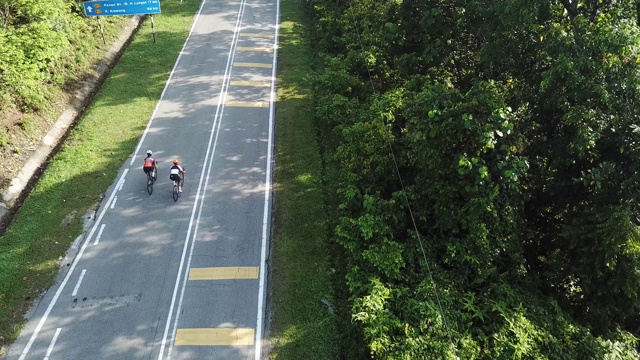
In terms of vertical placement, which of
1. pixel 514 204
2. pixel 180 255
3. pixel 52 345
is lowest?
pixel 52 345

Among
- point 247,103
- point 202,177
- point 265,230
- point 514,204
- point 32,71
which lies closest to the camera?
point 514,204

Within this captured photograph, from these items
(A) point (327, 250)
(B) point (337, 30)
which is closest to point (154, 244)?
(A) point (327, 250)

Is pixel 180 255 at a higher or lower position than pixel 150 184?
lower

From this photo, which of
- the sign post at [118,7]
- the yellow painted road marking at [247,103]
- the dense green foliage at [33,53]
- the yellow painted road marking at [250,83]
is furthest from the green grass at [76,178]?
the yellow painted road marking at [250,83]

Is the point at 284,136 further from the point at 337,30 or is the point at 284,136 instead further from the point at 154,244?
the point at 337,30

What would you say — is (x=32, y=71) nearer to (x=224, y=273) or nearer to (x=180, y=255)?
(x=180, y=255)

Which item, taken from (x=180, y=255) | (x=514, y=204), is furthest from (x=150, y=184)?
(x=514, y=204)

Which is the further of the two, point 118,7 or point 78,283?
point 118,7
